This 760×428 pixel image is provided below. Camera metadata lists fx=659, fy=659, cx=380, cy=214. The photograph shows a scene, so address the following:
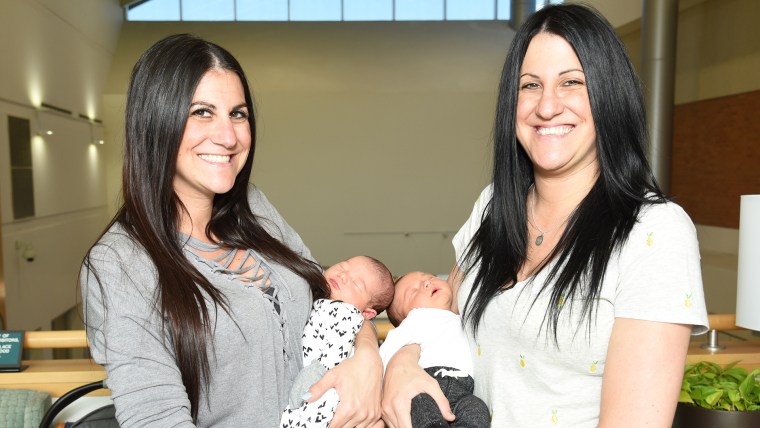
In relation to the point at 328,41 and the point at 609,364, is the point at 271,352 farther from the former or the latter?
the point at 328,41

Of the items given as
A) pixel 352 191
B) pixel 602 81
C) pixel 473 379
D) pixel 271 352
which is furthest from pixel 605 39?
pixel 352 191

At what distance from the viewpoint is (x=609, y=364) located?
124 cm

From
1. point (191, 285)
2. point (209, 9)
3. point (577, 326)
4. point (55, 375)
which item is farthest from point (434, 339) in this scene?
point (209, 9)

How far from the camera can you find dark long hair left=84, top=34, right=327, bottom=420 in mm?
1379

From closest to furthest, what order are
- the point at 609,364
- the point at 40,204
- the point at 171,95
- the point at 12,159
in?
the point at 609,364 < the point at 171,95 < the point at 12,159 < the point at 40,204

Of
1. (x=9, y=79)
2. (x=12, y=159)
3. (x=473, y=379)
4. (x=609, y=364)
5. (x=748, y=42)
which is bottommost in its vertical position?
(x=473, y=379)

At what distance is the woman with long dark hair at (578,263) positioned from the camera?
1.20m

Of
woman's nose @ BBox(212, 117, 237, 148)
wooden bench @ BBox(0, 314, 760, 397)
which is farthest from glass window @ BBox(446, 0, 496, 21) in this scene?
woman's nose @ BBox(212, 117, 237, 148)

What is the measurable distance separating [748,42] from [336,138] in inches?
239

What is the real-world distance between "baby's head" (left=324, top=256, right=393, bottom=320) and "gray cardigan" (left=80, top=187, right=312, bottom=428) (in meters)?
0.32

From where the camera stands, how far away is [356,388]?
1577 mm

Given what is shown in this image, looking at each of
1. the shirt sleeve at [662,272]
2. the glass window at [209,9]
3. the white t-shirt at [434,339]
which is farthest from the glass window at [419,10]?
the shirt sleeve at [662,272]

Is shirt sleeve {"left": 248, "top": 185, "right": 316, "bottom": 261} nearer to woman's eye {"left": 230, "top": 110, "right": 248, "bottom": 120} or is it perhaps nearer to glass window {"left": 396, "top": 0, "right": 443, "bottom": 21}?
woman's eye {"left": 230, "top": 110, "right": 248, "bottom": 120}

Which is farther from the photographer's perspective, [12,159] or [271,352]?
[12,159]
